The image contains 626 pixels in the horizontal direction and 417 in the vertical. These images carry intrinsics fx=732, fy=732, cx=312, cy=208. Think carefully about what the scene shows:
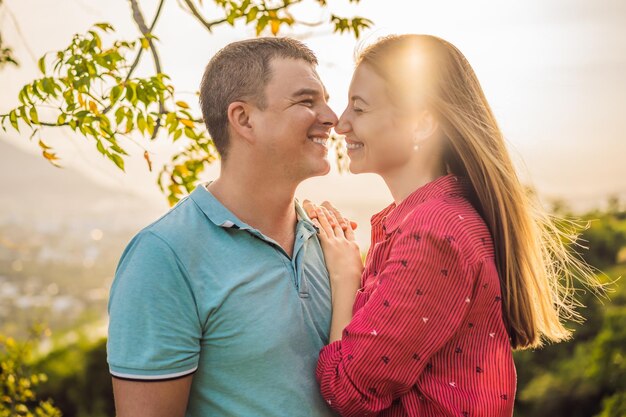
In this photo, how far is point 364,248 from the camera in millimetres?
5004

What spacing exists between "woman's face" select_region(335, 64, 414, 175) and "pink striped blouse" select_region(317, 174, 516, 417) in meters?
0.18

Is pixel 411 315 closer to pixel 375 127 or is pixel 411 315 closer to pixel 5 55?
pixel 375 127

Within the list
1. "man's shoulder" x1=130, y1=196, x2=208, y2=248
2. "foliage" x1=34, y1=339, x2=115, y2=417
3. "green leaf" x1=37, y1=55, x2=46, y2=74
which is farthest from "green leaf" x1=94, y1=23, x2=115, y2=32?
"foliage" x1=34, y1=339, x2=115, y2=417

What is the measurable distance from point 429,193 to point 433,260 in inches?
10.2

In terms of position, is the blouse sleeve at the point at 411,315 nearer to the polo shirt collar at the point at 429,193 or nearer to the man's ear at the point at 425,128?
the polo shirt collar at the point at 429,193

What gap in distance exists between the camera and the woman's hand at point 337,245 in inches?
88.7

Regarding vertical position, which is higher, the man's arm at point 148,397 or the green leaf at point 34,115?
the green leaf at point 34,115

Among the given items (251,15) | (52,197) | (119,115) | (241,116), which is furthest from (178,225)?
(52,197)

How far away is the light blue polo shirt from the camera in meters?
1.93

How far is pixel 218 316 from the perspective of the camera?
2.01m

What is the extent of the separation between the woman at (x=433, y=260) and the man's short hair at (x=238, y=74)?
30cm

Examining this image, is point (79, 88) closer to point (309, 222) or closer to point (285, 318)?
point (309, 222)

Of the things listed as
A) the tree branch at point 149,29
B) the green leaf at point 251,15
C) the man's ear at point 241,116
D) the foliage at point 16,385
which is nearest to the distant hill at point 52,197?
the foliage at point 16,385

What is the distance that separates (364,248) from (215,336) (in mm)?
3053
